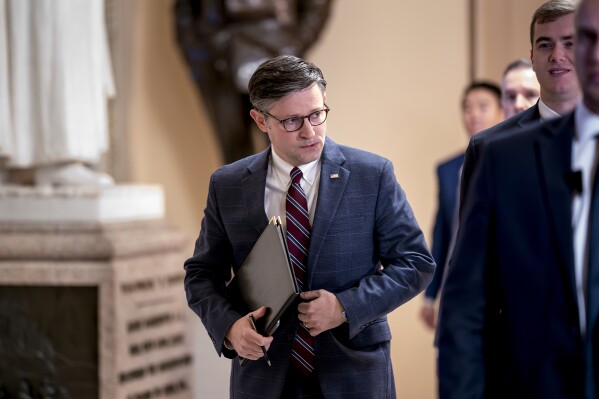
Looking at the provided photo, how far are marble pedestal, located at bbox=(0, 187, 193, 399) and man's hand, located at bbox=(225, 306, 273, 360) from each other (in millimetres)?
2314

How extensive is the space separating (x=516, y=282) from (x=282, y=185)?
39.6 inches

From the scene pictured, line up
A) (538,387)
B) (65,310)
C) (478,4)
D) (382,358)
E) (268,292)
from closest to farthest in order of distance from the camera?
(538,387)
(268,292)
(382,358)
(65,310)
(478,4)

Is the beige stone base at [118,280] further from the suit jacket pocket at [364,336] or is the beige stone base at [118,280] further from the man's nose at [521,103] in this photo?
the suit jacket pocket at [364,336]

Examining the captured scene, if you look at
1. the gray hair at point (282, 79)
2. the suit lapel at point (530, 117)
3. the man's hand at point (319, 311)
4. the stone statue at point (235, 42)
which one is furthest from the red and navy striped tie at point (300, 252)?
the stone statue at point (235, 42)

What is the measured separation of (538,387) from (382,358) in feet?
3.01

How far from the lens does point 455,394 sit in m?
1.92

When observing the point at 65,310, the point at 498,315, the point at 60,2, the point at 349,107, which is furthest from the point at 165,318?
the point at 498,315

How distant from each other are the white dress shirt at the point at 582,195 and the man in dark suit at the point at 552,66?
674mm

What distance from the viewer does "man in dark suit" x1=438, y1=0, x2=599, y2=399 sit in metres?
1.82

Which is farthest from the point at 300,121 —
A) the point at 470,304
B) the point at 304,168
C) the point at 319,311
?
the point at 470,304

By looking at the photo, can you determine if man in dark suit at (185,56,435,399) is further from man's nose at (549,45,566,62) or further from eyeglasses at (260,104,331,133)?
man's nose at (549,45,566,62)

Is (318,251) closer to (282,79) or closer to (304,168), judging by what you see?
(304,168)

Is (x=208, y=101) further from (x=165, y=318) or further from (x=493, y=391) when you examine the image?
(x=493, y=391)

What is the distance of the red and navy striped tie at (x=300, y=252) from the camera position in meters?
2.71
